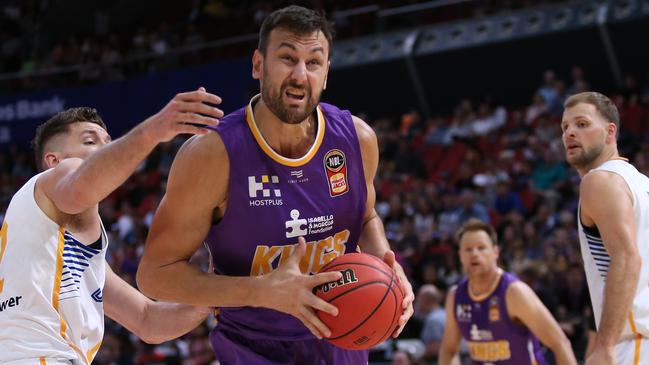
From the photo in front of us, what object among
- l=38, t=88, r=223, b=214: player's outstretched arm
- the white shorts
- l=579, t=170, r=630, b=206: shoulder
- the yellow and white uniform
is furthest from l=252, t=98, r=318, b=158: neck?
the white shorts

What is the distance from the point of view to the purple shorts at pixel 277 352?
379cm

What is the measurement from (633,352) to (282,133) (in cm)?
209

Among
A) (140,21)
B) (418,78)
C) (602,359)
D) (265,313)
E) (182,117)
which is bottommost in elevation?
(602,359)

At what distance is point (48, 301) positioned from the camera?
365cm

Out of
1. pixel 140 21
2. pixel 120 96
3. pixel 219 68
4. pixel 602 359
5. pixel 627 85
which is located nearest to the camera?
pixel 602 359

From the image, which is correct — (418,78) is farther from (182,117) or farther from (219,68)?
(182,117)

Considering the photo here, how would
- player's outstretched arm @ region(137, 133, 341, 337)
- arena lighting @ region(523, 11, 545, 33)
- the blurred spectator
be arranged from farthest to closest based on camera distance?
arena lighting @ region(523, 11, 545, 33), the blurred spectator, player's outstretched arm @ region(137, 133, 341, 337)

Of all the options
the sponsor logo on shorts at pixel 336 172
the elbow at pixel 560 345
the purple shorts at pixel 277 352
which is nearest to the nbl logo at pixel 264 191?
the sponsor logo on shorts at pixel 336 172

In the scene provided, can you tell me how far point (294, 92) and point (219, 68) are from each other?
40.2 ft

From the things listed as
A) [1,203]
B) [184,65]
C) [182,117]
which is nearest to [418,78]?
[184,65]

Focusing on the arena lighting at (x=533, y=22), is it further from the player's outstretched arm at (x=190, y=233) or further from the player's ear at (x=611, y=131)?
the player's outstretched arm at (x=190, y=233)

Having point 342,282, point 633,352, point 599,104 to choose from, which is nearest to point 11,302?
point 342,282

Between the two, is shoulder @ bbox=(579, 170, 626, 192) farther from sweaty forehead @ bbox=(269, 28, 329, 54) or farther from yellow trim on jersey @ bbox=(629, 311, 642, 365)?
sweaty forehead @ bbox=(269, 28, 329, 54)

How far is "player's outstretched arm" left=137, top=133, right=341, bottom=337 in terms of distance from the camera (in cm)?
352
